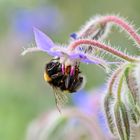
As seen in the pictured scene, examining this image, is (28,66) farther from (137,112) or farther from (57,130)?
(137,112)

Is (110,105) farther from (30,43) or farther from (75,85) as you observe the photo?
(30,43)

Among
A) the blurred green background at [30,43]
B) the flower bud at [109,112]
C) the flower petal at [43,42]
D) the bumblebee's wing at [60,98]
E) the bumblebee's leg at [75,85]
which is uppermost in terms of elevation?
the blurred green background at [30,43]

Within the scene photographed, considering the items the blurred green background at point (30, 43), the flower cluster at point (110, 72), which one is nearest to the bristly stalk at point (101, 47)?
the flower cluster at point (110, 72)

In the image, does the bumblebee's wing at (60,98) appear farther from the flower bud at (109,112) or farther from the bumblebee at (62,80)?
the flower bud at (109,112)

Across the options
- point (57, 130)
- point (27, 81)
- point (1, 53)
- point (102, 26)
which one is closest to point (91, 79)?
point (27, 81)

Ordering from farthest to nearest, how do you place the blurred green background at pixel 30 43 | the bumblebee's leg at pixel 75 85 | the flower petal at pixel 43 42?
the blurred green background at pixel 30 43 → the bumblebee's leg at pixel 75 85 → the flower petal at pixel 43 42

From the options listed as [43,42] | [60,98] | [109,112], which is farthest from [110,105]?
[43,42]

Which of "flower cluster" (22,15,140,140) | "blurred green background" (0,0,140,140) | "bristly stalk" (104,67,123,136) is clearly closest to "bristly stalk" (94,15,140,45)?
"flower cluster" (22,15,140,140)
